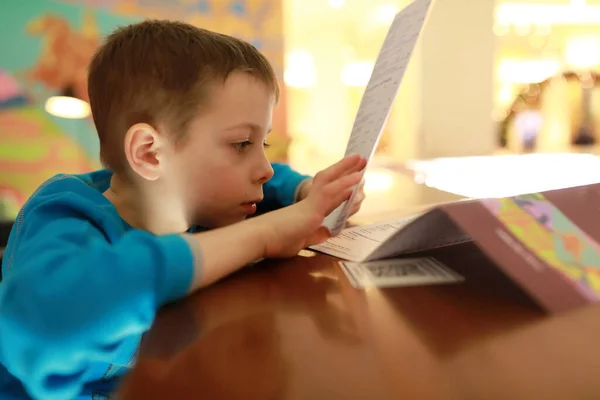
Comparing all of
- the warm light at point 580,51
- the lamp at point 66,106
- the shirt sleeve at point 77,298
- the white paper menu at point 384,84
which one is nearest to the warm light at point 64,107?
the lamp at point 66,106

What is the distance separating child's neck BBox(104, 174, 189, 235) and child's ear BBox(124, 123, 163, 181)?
0.08 feet

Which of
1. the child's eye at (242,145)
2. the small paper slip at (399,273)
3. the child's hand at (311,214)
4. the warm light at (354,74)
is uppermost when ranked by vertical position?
the warm light at (354,74)

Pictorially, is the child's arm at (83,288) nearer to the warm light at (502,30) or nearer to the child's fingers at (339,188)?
the child's fingers at (339,188)

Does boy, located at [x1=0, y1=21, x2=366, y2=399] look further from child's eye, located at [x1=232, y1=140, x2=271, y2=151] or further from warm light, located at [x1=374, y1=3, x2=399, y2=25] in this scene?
→ warm light, located at [x1=374, y1=3, x2=399, y2=25]

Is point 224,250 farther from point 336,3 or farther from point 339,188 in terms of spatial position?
point 336,3

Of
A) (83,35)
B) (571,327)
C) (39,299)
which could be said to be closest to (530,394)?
(571,327)

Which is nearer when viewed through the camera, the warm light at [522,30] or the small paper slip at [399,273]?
the small paper slip at [399,273]

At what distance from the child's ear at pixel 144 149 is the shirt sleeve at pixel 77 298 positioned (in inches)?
8.0

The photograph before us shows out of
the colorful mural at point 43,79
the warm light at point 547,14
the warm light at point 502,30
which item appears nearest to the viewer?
the colorful mural at point 43,79

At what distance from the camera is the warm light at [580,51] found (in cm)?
326

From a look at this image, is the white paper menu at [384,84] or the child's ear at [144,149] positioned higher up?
the white paper menu at [384,84]

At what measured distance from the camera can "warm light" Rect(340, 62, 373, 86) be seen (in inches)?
155

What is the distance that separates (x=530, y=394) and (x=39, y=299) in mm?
330

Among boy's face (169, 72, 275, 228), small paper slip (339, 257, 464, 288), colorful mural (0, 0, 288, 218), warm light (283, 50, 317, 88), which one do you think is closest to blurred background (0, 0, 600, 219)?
colorful mural (0, 0, 288, 218)
